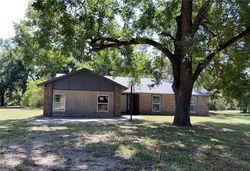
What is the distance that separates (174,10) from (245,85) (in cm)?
715

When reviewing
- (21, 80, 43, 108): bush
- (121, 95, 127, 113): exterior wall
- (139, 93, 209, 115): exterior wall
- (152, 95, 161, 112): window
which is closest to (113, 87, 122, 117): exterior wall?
(121, 95, 127, 113): exterior wall

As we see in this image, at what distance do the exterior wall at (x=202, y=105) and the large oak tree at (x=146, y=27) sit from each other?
1619 centimetres

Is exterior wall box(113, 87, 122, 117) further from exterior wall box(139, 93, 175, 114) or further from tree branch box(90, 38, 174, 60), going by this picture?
tree branch box(90, 38, 174, 60)

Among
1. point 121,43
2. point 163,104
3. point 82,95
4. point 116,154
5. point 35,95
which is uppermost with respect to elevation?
point 121,43

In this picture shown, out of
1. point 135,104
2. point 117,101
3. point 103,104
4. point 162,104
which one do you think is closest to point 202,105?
point 162,104

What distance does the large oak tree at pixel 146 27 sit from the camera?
55.9 feet

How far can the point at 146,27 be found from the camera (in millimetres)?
19281

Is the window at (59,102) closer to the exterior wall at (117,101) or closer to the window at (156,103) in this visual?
the exterior wall at (117,101)

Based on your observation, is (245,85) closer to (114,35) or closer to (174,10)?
(174,10)

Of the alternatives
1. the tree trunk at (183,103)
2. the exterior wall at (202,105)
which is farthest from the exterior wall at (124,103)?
the tree trunk at (183,103)

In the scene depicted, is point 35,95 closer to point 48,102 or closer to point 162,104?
point 48,102

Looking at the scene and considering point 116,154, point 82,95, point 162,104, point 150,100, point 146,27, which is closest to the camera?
point 116,154

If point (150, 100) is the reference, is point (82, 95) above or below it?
above

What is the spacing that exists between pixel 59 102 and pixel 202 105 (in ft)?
51.4
